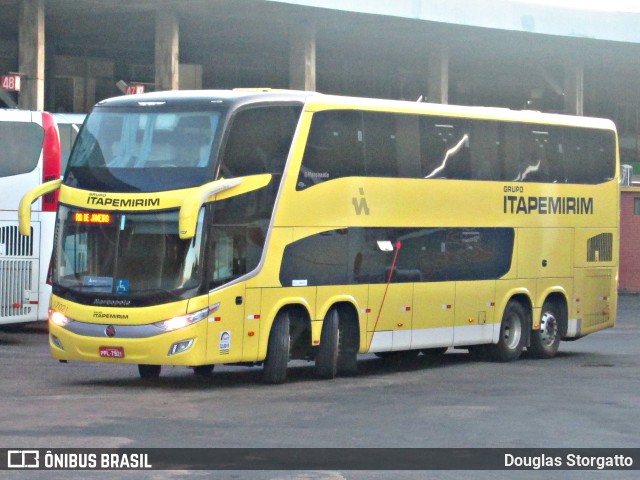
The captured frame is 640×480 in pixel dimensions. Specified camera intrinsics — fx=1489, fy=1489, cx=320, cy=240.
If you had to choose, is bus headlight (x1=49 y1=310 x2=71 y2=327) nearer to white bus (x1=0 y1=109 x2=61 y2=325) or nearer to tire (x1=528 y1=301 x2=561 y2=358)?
white bus (x1=0 y1=109 x2=61 y2=325)

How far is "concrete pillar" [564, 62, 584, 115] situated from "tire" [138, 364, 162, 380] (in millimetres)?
33645

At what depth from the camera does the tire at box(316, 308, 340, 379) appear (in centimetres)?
1934

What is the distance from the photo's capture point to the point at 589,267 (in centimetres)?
2522

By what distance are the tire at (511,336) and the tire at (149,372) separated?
6192 mm

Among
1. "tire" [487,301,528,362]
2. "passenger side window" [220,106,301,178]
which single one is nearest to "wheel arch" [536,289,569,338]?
"tire" [487,301,528,362]

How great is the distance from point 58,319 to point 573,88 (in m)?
35.8

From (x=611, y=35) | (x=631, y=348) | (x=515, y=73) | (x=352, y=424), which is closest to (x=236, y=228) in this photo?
(x=352, y=424)

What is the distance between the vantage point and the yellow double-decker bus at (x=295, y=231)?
17531 millimetres

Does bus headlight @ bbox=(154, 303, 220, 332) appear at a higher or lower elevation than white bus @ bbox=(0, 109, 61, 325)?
lower

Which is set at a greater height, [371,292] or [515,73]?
[515,73]

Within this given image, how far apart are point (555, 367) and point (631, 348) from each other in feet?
A: 17.3

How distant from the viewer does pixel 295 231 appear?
1889cm

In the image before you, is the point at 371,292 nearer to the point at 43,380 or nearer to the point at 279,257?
→ the point at 279,257

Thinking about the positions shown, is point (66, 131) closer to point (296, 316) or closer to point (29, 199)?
point (29, 199)
